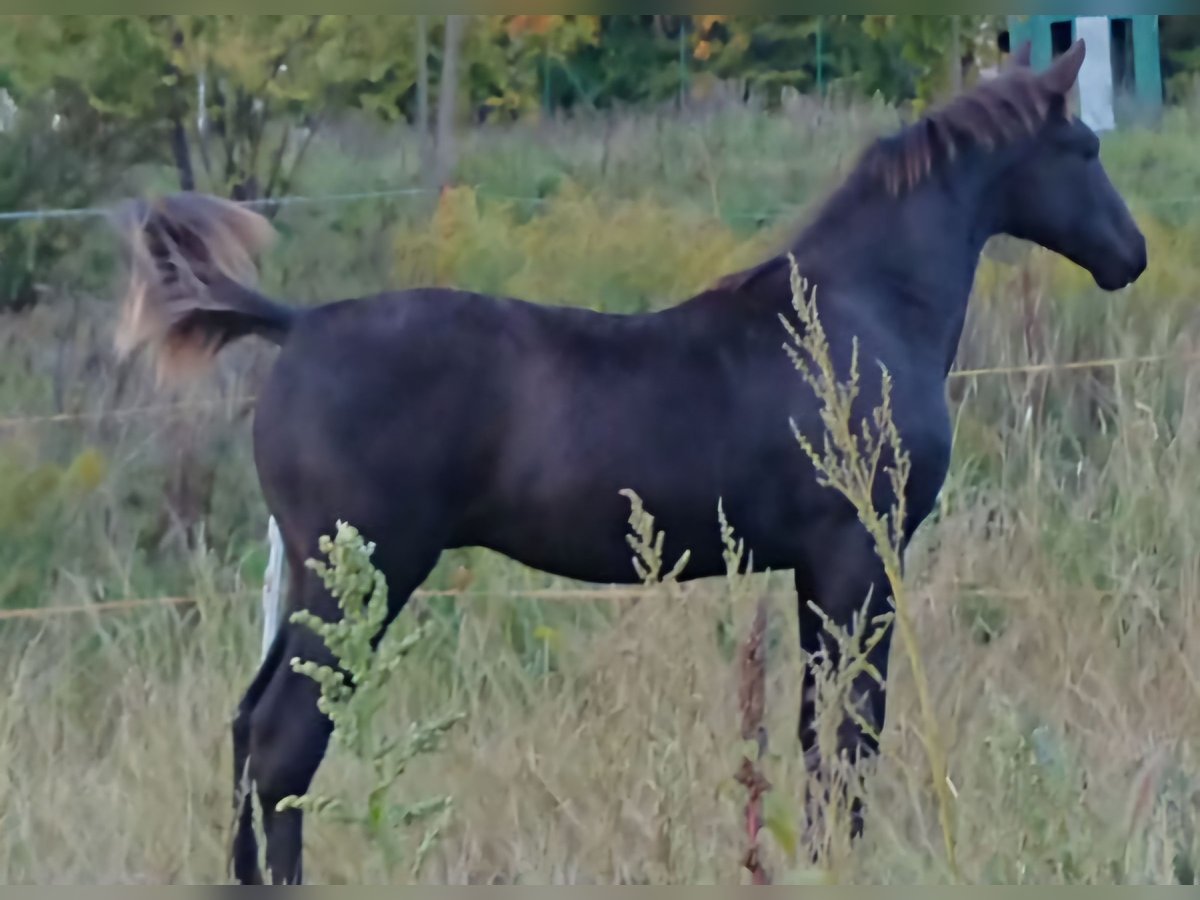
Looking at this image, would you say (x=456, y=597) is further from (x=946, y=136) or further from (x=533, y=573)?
(x=946, y=136)

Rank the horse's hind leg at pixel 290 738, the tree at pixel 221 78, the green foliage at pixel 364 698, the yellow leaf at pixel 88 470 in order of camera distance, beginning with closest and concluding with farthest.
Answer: the green foliage at pixel 364 698 → the horse's hind leg at pixel 290 738 → the tree at pixel 221 78 → the yellow leaf at pixel 88 470

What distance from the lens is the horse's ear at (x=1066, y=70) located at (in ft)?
4.50

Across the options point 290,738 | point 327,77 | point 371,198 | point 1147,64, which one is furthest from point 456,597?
point 1147,64

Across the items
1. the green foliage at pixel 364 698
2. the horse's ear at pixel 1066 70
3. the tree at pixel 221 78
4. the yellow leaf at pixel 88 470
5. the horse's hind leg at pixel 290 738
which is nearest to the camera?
the green foliage at pixel 364 698

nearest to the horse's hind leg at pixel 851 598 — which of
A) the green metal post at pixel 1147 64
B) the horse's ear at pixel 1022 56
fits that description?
the horse's ear at pixel 1022 56

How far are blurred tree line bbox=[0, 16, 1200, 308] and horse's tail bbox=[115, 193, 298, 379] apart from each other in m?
0.29

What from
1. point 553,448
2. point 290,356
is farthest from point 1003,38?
point 290,356

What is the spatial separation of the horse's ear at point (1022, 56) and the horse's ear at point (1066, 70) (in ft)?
0.13

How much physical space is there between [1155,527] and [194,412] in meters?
1.27

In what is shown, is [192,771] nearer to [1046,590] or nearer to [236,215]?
[236,215]

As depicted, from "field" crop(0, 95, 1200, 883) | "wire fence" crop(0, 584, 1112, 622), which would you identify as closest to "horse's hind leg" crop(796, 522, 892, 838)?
"field" crop(0, 95, 1200, 883)

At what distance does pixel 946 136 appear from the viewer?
4.62 feet

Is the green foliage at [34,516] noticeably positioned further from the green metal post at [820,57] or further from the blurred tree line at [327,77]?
the green metal post at [820,57]

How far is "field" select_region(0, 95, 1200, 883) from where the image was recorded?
141cm
